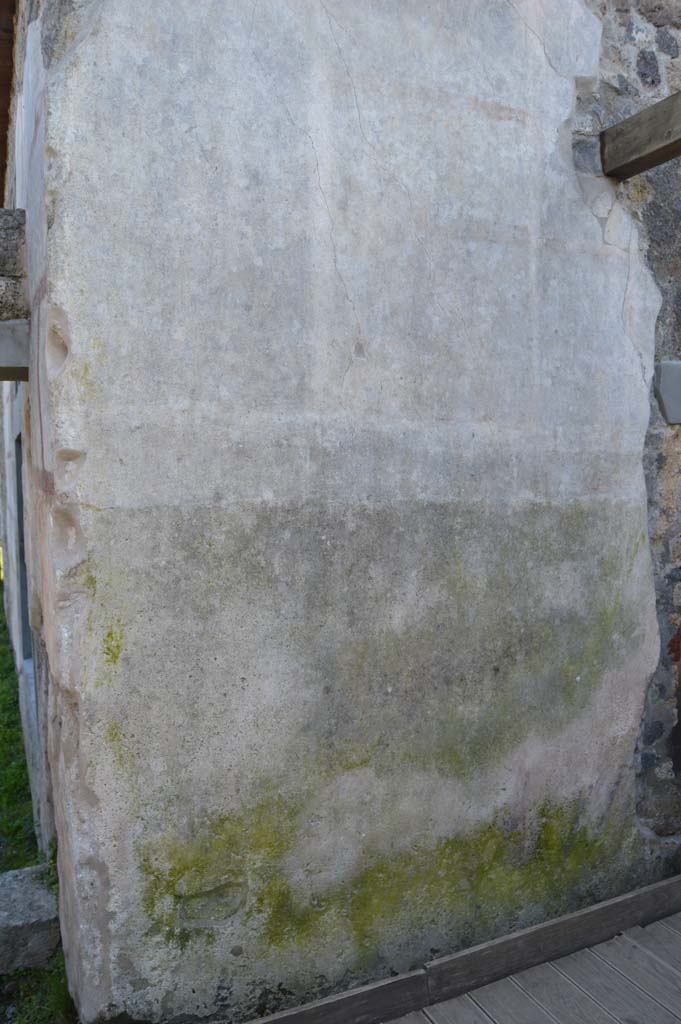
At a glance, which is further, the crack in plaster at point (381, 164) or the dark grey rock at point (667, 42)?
the dark grey rock at point (667, 42)

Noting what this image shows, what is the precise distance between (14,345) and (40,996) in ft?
6.08

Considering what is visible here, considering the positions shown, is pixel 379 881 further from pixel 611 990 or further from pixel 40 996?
pixel 40 996

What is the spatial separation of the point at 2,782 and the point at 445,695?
2.97 metres

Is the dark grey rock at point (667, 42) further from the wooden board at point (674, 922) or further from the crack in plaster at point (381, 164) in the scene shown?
the wooden board at point (674, 922)

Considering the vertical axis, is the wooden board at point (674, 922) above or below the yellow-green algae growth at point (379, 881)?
below

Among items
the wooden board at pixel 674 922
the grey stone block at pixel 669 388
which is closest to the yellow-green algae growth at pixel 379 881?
the wooden board at pixel 674 922

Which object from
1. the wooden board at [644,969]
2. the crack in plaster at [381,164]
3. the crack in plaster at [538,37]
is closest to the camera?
the crack in plaster at [381,164]

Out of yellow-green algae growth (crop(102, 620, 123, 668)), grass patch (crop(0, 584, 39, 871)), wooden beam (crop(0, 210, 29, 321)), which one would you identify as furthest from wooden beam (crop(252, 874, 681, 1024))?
wooden beam (crop(0, 210, 29, 321))

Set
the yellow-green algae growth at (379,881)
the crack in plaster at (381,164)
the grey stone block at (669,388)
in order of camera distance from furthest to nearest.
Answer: the grey stone block at (669,388) → the crack in plaster at (381,164) → the yellow-green algae growth at (379,881)

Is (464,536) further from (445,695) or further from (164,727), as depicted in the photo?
(164,727)

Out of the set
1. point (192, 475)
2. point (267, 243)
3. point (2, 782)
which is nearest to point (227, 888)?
point (192, 475)

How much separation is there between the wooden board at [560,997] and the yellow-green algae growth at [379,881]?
0.17 m

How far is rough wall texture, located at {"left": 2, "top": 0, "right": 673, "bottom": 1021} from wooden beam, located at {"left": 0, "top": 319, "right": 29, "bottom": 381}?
0.81 feet

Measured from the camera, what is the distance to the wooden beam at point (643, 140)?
2.38 m
